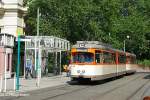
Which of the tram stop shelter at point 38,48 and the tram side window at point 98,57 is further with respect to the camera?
the tram stop shelter at point 38,48

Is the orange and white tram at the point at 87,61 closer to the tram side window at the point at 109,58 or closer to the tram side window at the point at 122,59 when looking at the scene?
the tram side window at the point at 109,58

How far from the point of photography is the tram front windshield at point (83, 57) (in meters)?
35.3

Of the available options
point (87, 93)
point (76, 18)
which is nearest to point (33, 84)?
point (87, 93)

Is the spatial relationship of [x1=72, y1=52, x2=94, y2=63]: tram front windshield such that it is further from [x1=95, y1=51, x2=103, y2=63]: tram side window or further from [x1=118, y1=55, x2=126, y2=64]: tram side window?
[x1=118, y1=55, x2=126, y2=64]: tram side window

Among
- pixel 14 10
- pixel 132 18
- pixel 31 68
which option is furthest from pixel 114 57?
pixel 132 18

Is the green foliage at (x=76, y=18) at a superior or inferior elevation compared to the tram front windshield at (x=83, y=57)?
superior

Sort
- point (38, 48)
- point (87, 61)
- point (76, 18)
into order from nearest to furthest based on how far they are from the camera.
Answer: point (87, 61), point (38, 48), point (76, 18)

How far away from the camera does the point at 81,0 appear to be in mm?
65938

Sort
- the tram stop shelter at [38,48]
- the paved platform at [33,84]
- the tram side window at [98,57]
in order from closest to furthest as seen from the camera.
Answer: the paved platform at [33,84]
the tram side window at [98,57]
the tram stop shelter at [38,48]

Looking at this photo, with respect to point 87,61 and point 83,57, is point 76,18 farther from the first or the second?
point 87,61

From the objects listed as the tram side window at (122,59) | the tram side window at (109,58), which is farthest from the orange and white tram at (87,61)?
the tram side window at (122,59)

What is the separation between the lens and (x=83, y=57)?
1395 inches

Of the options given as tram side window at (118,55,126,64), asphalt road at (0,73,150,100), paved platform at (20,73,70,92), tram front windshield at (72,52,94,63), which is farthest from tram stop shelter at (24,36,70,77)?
asphalt road at (0,73,150,100)

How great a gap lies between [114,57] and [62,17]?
23611mm
